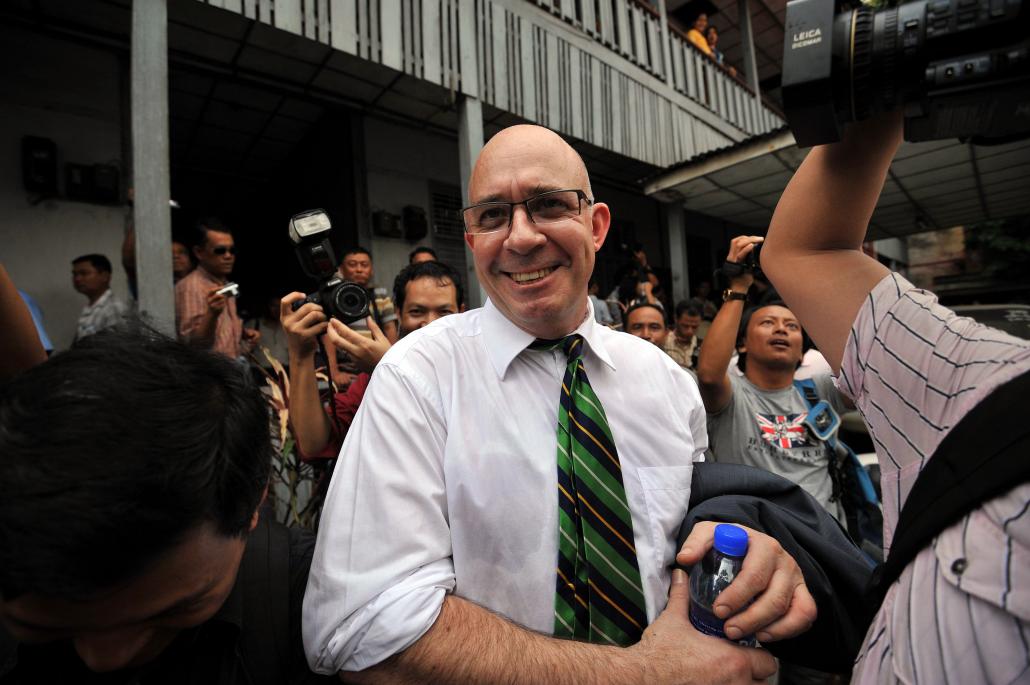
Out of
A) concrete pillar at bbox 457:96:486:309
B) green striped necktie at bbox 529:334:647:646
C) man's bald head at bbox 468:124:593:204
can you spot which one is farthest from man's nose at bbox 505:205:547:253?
concrete pillar at bbox 457:96:486:309

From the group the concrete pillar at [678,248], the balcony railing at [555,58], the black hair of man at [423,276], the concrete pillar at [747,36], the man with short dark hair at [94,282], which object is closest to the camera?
the black hair of man at [423,276]

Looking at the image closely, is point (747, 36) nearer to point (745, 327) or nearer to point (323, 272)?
point (745, 327)

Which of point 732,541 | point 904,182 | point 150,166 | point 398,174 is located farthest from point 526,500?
point 904,182

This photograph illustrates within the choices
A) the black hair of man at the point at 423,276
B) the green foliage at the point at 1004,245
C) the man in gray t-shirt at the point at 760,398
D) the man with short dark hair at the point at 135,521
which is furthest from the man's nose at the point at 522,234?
the green foliage at the point at 1004,245

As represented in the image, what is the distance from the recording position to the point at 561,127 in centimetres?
568

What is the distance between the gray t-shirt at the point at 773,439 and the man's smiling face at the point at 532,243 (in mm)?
1531

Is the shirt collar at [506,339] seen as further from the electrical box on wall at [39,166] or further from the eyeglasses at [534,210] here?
the electrical box on wall at [39,166]

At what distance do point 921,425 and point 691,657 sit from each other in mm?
550

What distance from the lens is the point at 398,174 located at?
6.30 meters

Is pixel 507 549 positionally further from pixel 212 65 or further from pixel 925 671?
pixel 212 65

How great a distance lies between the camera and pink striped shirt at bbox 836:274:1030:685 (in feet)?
1.98

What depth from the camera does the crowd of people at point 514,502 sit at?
702 mm

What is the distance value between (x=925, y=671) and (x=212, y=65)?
5.91 metres

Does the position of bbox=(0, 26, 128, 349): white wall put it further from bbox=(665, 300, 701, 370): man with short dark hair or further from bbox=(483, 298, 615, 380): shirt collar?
bbox=(665, 300, 701, 370): man with short dark hair
